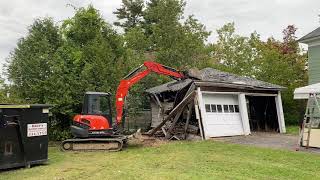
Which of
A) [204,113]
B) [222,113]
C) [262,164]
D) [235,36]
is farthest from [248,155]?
[235,36]

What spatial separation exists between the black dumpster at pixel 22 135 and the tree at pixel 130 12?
38.8 metres

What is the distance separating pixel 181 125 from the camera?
20.2 m

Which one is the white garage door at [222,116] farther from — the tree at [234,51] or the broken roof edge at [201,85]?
Result: the tree at [234,51]

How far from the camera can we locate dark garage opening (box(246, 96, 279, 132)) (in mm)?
23438

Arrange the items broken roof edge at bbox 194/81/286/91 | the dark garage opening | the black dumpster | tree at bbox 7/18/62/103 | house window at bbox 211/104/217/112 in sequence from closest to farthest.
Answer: the black dumpster
tree at bbox 7/18/62/103
broken roof edge at bbox 194/81/286/91
house window at bbox 211/104/217/112
the dark garage opening

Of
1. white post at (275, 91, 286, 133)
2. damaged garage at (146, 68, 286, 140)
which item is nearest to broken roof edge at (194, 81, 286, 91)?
damaged garage at (146, 68, 286, 140)

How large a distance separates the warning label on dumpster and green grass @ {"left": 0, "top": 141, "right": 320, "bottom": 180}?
970 millimetres

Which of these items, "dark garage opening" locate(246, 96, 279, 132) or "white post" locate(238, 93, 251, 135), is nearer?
"white post" locate(238, 93, 251, 135)

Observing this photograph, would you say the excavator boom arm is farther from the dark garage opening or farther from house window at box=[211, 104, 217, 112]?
the dark garage opening

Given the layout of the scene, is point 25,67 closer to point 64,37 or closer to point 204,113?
point 64,37

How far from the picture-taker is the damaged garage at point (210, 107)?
753 inches

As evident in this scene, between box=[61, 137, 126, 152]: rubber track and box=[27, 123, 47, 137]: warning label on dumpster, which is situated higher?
box=[27, 123, 47, 137]: warning label on dumpster

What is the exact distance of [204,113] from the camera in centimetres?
1897

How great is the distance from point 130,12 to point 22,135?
40.9 m
